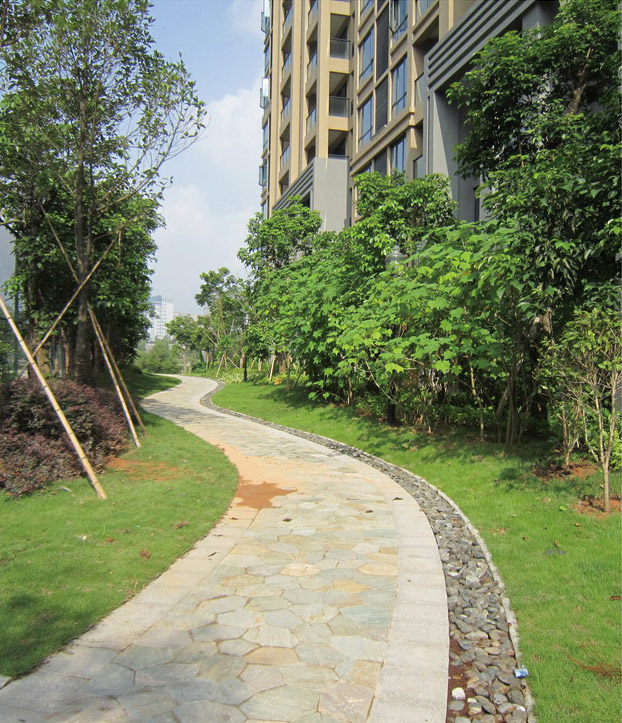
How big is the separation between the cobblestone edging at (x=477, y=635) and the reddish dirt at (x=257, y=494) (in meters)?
2.05

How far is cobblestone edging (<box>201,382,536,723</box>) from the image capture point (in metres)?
2.89

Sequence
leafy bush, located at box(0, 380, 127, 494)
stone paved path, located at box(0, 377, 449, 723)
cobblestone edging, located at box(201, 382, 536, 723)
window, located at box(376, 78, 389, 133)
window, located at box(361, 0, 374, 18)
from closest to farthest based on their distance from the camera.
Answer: stone paved path, located at box(0, 377, 449, 723) < cobblestone edging, located at box(201, 382, 536, 723) < leafy bush, located at box(0, 380, 127, 494) < window, located at box(376, 78, 389, 133) < window, located at box(361, 0, 374, 18)

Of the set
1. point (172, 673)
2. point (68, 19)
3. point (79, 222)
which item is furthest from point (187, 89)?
point (172, 673)

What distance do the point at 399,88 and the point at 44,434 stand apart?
58.1ft

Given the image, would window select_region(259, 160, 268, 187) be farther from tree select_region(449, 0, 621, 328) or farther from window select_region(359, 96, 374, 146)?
tree select_region(449, 0, 621, 328)

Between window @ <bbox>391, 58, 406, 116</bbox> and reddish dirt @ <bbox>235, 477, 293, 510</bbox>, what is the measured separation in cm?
1599

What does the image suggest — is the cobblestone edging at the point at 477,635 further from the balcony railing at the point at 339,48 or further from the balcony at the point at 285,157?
the balcony at the point at 285,157

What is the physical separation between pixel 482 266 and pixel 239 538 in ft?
16.2

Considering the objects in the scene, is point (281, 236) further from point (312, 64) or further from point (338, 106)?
point (312, 64)

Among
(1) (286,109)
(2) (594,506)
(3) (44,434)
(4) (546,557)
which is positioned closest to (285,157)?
(1) (286,109)

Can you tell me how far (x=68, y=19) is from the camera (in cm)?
846

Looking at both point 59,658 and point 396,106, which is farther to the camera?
point 396,106

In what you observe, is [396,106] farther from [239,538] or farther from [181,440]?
[239,538]

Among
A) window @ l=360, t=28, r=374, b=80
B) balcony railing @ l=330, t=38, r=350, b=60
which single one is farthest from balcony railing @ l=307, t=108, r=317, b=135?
window @ l=360, t=28, r=374, b=80
